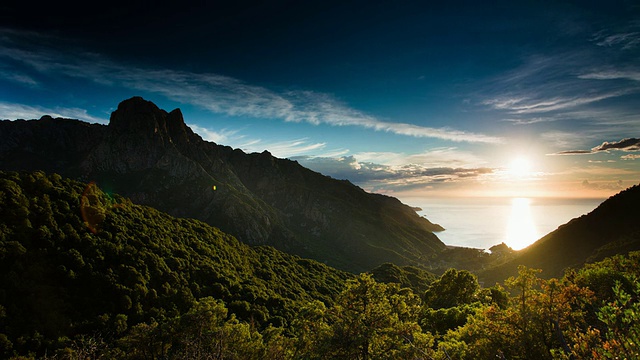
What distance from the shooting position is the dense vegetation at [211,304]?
1633 centimetres

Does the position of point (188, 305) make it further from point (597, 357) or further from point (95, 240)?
point (597, 357)

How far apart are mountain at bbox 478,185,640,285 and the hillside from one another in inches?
4889

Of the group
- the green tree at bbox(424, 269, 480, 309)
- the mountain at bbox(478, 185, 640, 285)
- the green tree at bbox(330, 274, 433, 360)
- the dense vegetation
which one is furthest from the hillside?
the mountain at bbox(478, 185, 640, 285)

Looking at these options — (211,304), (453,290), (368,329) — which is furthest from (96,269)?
(453,290)

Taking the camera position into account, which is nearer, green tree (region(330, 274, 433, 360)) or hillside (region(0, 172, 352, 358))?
green tree (region(330, 274, 433, 360))

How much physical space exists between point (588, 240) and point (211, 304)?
174m

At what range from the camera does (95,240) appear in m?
55.3

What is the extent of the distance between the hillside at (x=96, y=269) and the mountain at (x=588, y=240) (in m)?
124

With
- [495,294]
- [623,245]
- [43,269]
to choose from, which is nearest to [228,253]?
[43,269]

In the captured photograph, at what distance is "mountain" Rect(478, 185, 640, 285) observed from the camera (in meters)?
112

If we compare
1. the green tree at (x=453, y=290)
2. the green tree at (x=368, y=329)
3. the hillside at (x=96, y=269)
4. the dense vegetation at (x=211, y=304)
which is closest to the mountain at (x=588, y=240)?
the dense vegetation at (x=211, y=304)

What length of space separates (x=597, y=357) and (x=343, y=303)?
12.5 metres

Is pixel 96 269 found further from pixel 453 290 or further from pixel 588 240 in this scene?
pixel 588 240

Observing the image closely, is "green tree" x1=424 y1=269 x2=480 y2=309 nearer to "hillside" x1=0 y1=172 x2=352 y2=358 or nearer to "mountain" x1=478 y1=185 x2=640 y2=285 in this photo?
"hillside" x1=0 y1=172 x2=352 y2=358
